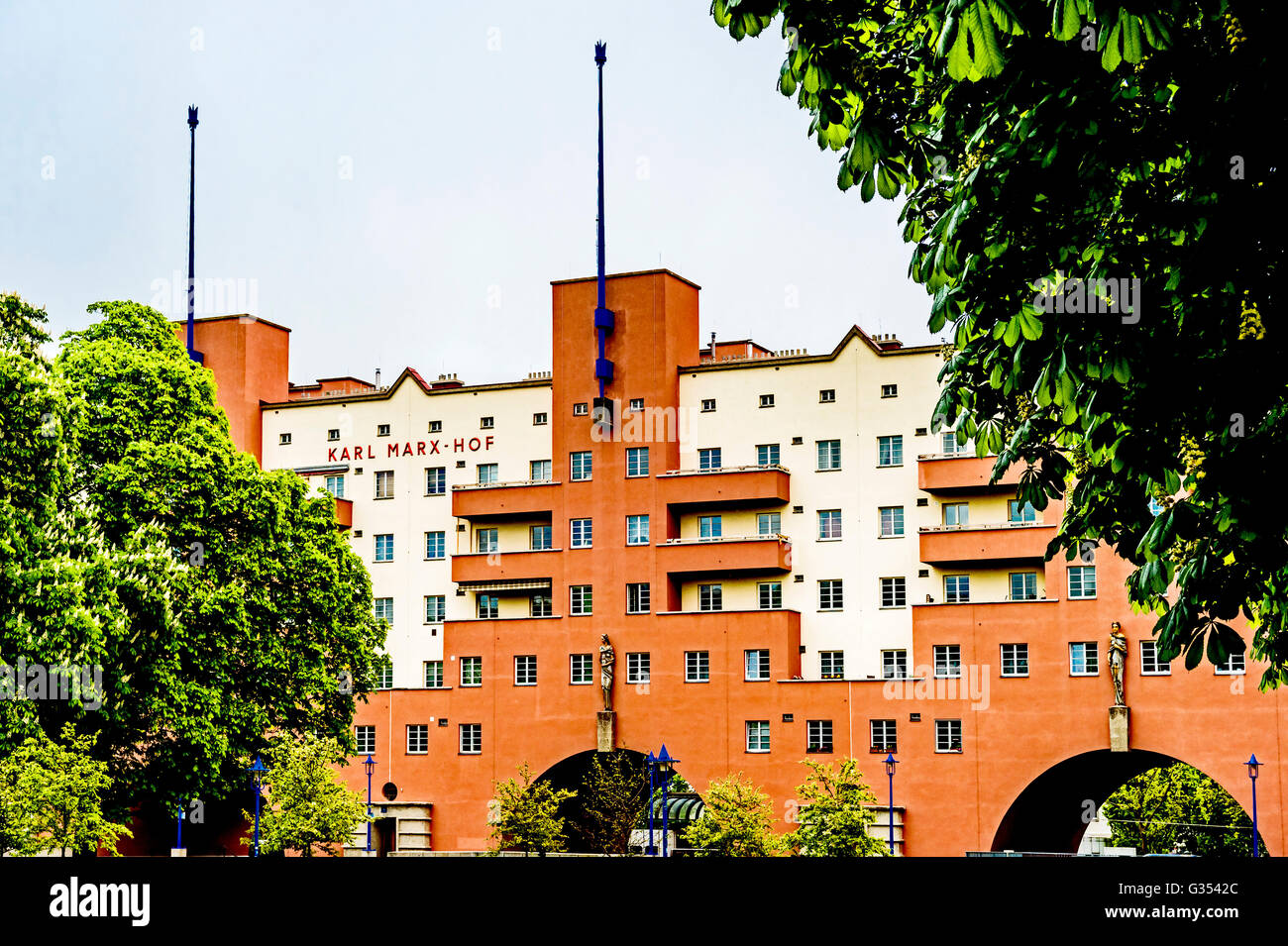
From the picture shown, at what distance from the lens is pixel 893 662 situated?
81.3 m

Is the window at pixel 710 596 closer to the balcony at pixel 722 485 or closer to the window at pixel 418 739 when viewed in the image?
the balcony at pixel 722 485

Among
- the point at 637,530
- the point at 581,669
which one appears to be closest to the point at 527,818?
the point at 581,669

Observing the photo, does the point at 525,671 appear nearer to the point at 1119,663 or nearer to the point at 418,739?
the point at 418,739

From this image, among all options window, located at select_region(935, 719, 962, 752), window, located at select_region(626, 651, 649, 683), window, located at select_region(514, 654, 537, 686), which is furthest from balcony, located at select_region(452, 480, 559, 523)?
window, located at select_region(935, 719, 962, 752)

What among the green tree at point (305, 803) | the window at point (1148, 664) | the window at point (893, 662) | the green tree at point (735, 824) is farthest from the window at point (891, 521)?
the green tree at point (305, 803)

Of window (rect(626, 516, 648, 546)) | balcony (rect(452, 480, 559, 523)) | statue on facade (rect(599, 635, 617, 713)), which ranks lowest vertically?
statue on facade (rect(599, 635, 617, 713))

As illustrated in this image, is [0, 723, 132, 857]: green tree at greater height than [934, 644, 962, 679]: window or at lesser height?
lesser

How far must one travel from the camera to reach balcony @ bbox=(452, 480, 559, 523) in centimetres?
8531

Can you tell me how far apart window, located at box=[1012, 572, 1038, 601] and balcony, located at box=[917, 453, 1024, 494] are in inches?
152

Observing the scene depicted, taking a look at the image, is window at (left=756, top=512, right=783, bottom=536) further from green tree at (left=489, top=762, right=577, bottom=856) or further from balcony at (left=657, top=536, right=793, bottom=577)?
green tree at (left=489, top=762, right=577, bottom=856)

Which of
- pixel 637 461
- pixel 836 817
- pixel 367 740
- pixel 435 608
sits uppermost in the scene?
pixel 637 461

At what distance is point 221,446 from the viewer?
5394cm

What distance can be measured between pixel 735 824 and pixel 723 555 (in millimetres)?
14638
